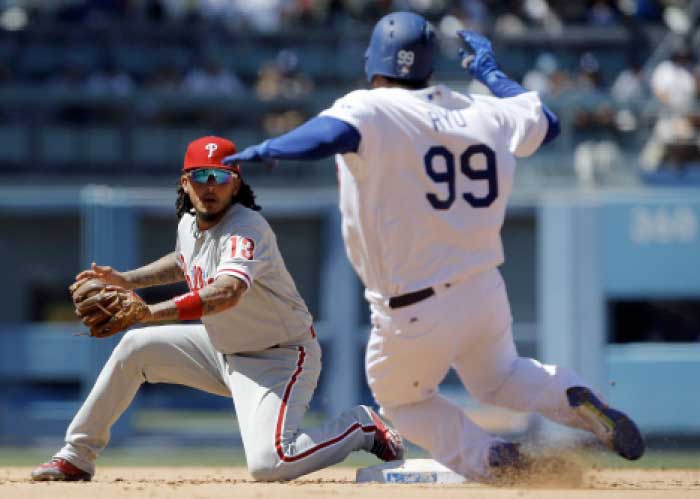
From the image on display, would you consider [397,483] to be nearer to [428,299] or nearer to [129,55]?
[428,299]

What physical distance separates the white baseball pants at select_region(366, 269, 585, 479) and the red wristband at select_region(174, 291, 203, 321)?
28.6 inches

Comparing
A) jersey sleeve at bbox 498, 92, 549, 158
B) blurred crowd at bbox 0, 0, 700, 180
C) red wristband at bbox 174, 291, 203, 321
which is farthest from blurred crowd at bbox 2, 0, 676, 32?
red wristband at bbox 174, 291, 203, 321

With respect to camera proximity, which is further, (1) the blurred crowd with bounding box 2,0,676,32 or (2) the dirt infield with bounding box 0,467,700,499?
(1) the blurred crowd with bounding box 2,0,676,32

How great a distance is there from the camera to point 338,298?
11.6 m

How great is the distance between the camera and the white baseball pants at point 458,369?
4836 mm

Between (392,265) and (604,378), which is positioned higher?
(392,265)

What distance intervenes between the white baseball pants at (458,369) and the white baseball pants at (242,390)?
695 mm

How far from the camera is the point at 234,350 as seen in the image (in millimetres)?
5820

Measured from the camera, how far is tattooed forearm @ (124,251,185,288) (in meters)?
5.96

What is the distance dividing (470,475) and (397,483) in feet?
2.51

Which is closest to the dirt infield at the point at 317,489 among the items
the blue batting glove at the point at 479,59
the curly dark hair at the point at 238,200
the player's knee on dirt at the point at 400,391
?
the player's knee on dirt at the point at 400,391

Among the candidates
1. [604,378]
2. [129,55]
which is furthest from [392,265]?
[129,55]

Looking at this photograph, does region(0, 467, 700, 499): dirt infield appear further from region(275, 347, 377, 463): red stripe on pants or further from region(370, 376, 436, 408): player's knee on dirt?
region(370, 376, 436, 408): player's knee on dirt

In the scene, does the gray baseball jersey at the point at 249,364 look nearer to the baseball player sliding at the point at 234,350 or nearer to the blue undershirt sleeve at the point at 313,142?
the baseball player sliding at the point at 234,350
